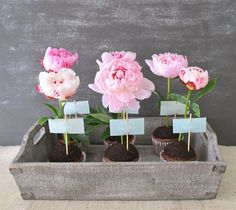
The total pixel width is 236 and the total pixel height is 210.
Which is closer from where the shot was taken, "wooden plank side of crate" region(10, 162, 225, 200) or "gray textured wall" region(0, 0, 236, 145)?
"wooden plank side of crate" region(10, 162, 225, 200)

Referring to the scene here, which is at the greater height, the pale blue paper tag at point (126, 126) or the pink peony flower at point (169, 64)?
the pink peony flower at point (169, 64)

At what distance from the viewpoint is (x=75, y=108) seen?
776 mm

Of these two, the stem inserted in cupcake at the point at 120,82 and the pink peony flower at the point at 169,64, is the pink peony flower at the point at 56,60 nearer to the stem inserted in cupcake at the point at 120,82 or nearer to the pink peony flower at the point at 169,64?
the stem inserted in cupcake at the point at 120,82

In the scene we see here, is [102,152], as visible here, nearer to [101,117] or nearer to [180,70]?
[101,117]

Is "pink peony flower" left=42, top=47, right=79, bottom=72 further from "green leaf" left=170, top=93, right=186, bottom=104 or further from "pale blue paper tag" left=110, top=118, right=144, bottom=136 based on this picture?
"green leaf" left=170, top=93, right=186, bottom=104

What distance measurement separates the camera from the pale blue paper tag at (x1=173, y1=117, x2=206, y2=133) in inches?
26.9

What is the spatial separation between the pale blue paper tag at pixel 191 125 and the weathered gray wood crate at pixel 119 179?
54mm

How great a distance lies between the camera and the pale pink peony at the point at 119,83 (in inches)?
24.4

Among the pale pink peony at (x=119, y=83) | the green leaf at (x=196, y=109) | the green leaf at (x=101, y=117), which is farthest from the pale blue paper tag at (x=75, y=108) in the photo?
the green leaf at (x=196, y=109)

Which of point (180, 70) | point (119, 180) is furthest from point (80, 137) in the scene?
point (180, 70)

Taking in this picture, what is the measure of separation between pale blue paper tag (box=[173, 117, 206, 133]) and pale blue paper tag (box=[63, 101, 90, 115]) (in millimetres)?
227

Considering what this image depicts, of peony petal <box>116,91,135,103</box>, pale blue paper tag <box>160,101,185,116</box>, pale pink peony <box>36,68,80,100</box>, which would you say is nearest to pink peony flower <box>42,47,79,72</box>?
pale pink peony <box>36,68,80,100</box>

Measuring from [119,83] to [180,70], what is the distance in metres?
0.14

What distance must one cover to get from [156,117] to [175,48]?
0.19 meters
